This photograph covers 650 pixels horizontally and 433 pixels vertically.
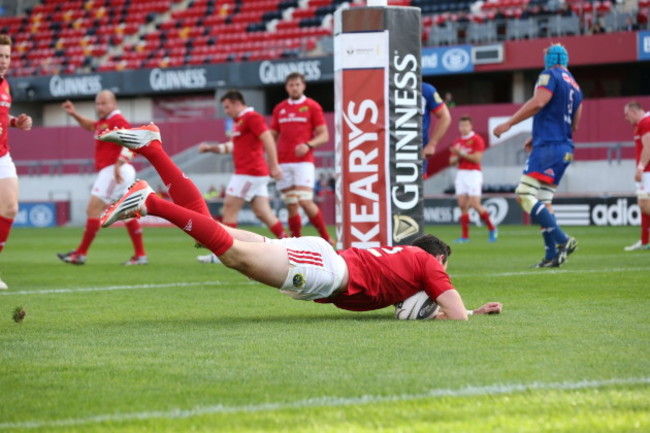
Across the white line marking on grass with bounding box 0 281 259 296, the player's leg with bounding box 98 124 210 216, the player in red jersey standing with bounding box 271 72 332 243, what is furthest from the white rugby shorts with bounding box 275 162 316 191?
the player's leg with bounding box 98 124 210 216

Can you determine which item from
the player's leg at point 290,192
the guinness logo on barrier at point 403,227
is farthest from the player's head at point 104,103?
the guinness logo on barrier at point 403,227

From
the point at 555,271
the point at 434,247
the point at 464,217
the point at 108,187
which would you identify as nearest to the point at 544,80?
the point at 555,271

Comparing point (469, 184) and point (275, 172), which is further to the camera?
point (469, 184)

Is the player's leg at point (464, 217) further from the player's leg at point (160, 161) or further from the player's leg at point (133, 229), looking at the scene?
the player's leg at point (160, 161)

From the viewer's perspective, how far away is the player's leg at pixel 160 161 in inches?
276

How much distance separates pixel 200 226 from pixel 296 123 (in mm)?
8719

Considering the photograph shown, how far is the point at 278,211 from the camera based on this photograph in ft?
95.0

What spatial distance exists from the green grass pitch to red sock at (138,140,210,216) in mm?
759

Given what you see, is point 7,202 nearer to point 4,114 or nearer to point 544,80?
point 4,114

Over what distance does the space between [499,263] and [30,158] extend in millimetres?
30284

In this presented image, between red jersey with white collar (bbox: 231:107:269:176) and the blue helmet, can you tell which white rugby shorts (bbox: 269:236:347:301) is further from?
red jersey with white collar (bbox: 231:107:269:176)

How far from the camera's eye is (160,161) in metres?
7.09

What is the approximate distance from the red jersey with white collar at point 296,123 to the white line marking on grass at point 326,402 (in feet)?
34.1

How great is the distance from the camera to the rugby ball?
6609mm
